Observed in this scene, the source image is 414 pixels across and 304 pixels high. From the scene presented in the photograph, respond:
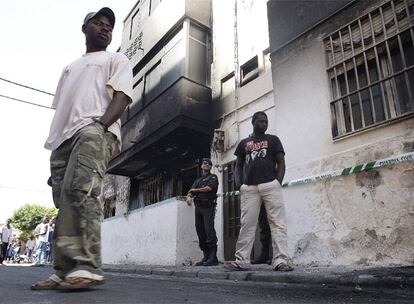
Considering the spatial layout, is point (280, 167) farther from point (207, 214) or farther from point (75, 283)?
point (75, 283)

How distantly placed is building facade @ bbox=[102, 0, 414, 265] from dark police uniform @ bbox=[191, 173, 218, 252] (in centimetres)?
89

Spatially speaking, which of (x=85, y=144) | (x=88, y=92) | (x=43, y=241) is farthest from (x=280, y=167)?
(x=43, y=241)

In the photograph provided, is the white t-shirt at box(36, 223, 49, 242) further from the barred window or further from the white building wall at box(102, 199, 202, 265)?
the barred window

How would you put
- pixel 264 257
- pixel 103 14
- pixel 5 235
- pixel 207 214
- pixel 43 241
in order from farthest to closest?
pixel 5 235, pixel 43 241, pixel 207 214, pixel 264 257, pixel 103 14

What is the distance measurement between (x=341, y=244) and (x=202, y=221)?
8.73 ft

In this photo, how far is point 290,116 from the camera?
6777 millimetres

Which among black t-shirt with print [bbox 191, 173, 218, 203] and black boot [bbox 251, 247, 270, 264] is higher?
black t-shirt with print [bbox 191, 173, 218, 203]

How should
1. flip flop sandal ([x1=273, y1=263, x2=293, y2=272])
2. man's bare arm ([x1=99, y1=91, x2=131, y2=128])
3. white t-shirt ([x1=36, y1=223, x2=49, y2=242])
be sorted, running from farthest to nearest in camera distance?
white t-shirt ([x1=36, y1=223, x2=49, y2=242]), flip flop sandal ([x1=273, y1=263, x2=293, y2=272]), man's bare arm ([x1=99, y1=91, x2=131, y2=128])

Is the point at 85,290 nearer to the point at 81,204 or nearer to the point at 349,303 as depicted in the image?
the point at 81,204

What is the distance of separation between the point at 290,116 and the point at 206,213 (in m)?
2.31

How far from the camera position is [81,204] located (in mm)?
2430

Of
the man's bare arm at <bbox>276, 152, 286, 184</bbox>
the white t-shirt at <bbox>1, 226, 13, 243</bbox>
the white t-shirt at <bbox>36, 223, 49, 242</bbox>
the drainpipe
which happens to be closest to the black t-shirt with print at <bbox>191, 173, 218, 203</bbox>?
the drainpipe

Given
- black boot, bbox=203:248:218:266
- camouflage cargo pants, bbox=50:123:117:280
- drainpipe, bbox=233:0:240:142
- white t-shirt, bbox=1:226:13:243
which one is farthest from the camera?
white t-shirt, bbox=1:226:13:243

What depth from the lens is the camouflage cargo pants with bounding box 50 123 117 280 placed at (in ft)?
7.67
